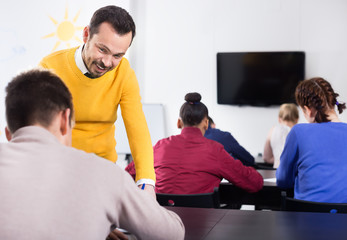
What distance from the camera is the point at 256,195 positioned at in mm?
2844

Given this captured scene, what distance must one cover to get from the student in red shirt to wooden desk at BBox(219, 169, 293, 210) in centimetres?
7

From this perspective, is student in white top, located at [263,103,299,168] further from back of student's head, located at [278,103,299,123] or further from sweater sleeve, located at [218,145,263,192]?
sweater sleeve, located at [218,145,263,192]

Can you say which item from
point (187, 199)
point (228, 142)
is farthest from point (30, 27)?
point (187, 199)

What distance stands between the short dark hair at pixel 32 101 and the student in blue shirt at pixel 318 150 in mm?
1569

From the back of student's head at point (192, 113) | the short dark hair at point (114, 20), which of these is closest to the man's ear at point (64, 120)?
the short dark hair at point (114, 20)

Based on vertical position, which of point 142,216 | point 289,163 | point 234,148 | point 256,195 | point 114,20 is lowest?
point 256,195

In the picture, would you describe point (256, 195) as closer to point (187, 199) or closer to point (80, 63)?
point (187, 199)

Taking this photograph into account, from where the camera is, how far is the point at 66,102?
43.1 inches

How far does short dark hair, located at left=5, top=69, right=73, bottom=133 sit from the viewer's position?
105cm

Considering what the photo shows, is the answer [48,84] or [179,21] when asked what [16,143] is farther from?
[179,21]

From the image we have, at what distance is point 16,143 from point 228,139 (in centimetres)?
278

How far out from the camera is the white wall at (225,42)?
5.68 meters

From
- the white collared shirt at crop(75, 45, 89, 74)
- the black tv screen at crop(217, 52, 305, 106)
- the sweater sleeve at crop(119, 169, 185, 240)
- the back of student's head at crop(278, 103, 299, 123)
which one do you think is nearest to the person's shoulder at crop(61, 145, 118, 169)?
the sweater sleeve at crop(119, 169, 185, 240)

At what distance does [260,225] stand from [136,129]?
0.63m
